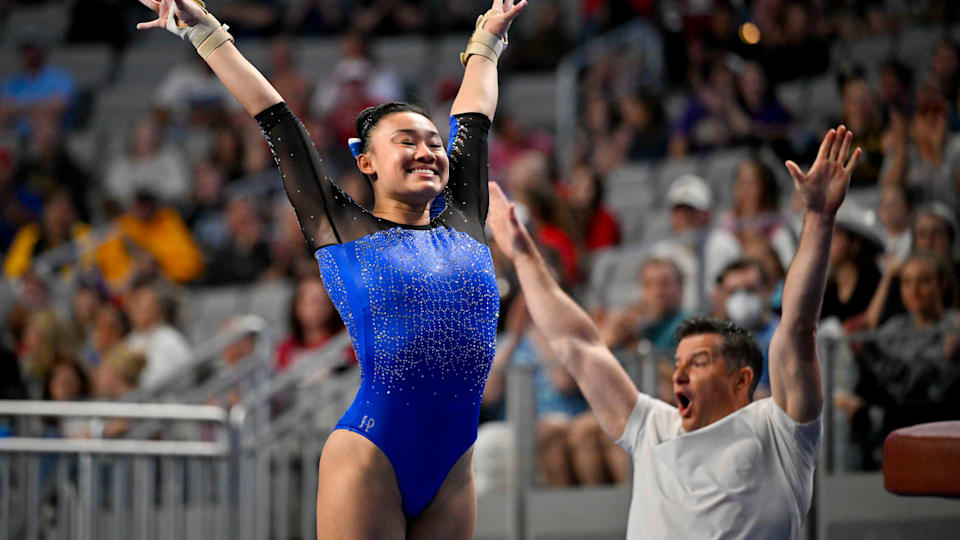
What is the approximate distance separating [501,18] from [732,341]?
119 cm

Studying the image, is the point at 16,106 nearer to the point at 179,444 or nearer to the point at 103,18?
the point at 103,18

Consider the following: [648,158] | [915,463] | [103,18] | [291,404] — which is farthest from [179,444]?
[103,18]

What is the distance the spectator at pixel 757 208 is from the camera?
6.74 m

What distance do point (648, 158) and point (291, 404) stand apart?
373 centimetres

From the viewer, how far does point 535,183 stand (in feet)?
27.0

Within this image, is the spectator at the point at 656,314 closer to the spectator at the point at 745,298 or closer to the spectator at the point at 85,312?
the spectator at the point at 745,298

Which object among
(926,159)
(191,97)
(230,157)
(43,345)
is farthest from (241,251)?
(926,159)

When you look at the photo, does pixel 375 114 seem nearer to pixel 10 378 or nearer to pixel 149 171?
pixel 10 378

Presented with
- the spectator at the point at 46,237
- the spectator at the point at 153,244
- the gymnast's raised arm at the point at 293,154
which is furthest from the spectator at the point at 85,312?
the gymnast's raised arm at the point at 293,154

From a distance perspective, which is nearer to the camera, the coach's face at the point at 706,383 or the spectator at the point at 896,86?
the coach's face at the point at 706,383

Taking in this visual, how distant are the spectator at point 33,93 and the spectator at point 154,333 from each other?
14.2 ft

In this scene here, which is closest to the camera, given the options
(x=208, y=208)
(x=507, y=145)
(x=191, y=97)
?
(x=507, y=145)

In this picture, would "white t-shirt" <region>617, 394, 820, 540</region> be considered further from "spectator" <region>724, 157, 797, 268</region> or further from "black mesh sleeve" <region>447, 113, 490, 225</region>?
"spectator" <region>724, 157, 797, 268</region>

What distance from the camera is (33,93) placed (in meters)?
12.1
